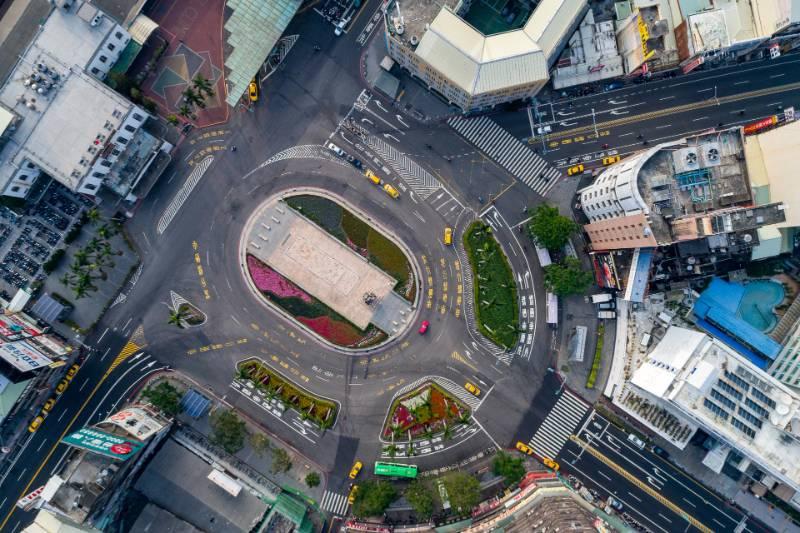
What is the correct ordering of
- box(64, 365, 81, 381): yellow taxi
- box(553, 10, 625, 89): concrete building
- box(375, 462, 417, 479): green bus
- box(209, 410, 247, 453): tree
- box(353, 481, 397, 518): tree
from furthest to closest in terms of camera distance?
box(64, 365, 81, 381): yellow taxi
box(553, 10, 625, 89): concrete building
box(375, 462, 417, 479): green bus
box(209, 410, 247, 453): tree
box(353, 481, 397, 518): tree

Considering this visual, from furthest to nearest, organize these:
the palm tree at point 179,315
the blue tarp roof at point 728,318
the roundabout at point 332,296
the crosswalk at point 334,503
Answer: the roundabout at point 332,296 → the crosswalk at point 334,503 → the palm tree at point 179,315 → the blue tarp roof at point 728,318

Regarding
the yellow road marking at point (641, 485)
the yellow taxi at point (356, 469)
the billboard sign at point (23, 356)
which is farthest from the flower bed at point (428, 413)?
the billboard sign at point (23, 356)

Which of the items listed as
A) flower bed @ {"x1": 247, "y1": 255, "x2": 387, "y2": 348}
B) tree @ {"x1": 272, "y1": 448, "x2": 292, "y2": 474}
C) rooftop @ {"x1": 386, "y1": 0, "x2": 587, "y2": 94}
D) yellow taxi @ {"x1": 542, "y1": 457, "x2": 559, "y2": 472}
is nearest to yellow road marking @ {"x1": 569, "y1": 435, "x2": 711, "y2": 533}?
yellow taxi @ {"x1": 542, "y1": 457, "x2": 559, "y2": 472}

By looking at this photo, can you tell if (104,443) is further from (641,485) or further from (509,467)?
(641,485)

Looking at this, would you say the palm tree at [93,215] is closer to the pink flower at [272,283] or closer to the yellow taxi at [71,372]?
the pink flower at [272,283]

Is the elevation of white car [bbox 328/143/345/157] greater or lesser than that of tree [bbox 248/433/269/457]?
greater

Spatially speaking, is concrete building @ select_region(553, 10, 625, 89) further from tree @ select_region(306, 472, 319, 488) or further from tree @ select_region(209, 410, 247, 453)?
tree @ select_region(209, 410, 247, 453)

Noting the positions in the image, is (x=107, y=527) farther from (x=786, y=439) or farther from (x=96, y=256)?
(x=786, y=439)
